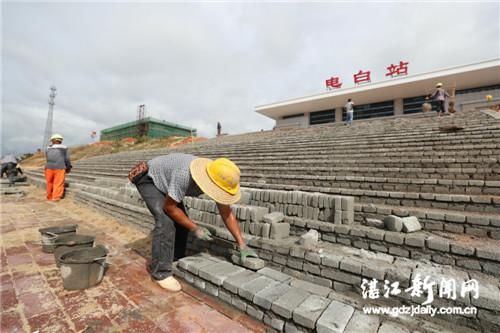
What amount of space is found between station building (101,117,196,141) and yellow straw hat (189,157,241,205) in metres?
23.7

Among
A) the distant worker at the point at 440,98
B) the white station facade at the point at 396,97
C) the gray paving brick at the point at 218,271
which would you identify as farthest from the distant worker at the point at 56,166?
the white station facade at the point at 396,97

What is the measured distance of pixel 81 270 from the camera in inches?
79.5

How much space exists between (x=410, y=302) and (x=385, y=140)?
15.8ft

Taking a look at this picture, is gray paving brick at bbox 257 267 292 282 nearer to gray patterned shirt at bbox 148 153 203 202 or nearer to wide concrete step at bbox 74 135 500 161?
gray patterned shirt at bbox 148 153 203 202

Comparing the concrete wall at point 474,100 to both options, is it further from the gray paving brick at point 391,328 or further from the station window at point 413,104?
the gray paving brick at point 391,328

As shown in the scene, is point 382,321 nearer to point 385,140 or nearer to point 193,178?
point 193,178

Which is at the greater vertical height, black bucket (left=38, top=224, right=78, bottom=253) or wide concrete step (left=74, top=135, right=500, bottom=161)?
wide concrete step (left=74, top=135, right=500, bottom=161)

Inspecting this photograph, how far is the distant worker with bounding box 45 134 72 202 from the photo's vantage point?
6.28 metres

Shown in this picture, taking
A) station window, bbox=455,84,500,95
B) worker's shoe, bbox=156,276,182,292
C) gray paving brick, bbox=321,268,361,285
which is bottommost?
worker's shoe, bbox=156,276,182,292

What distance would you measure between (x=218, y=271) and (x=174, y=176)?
0.94m

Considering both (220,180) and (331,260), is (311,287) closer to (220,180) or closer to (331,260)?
(331,260)

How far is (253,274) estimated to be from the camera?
204 centimetres

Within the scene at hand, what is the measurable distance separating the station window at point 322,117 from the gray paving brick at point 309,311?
19.1m

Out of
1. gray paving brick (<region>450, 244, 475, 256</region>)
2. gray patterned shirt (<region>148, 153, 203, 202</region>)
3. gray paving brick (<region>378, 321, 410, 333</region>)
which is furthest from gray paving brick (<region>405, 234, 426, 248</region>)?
gray patterned shirt (<region>148, 153, 203, 202</region>)
